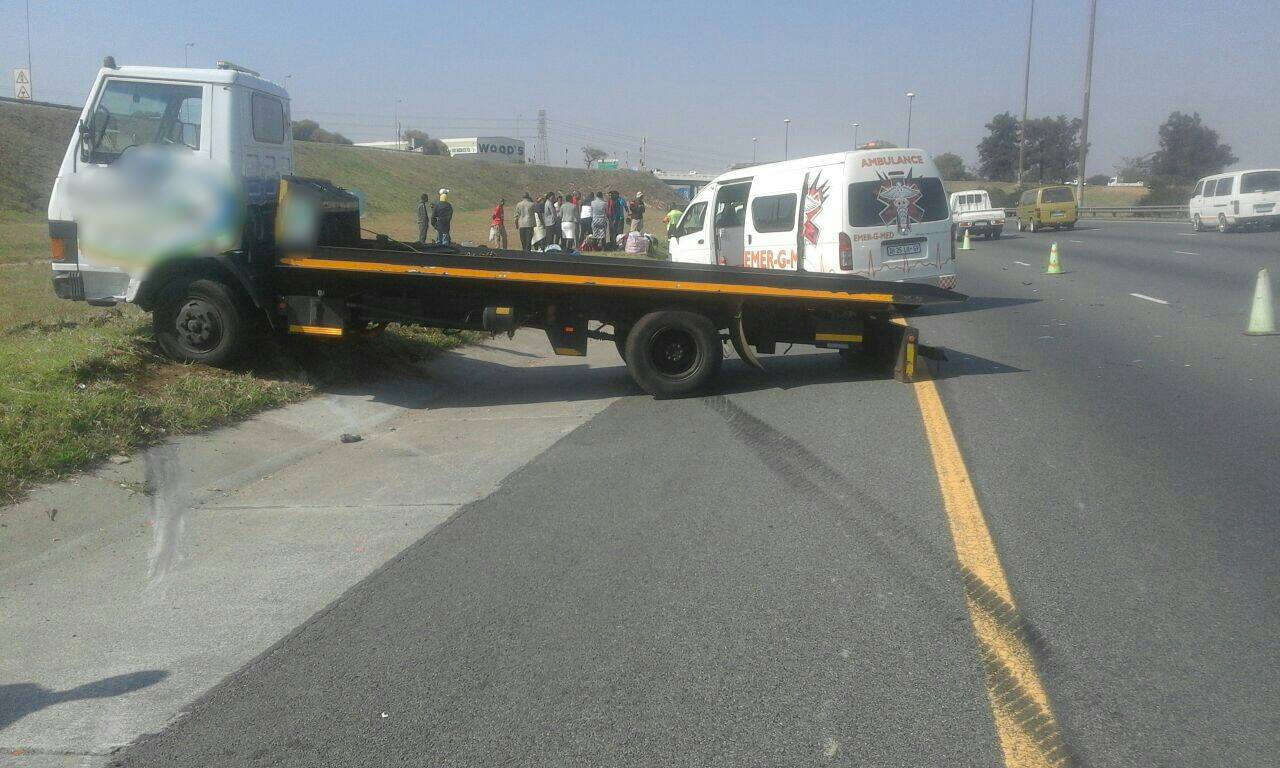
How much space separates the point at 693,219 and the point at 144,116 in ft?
31.9

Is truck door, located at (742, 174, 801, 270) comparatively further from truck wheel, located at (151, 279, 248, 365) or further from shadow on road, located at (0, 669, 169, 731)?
shadow on road, located at (0, 669, 169, 731)

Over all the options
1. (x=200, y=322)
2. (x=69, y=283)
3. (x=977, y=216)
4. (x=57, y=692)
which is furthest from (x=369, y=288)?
(x=977, y=216)

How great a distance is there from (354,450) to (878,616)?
16.8 ft

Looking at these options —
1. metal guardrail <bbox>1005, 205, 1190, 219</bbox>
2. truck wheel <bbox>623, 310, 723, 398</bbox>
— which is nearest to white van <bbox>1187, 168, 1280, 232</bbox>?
metal guardrail <bbox>1005, 205, 1190, 219</bbox>

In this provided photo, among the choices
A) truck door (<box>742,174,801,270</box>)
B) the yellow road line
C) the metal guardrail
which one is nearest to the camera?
the yellow road line

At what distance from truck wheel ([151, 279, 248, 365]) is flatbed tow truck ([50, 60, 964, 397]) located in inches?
0.5

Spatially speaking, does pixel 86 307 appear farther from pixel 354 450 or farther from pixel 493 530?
pixel 493 530

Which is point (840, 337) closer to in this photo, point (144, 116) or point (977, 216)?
point (144, 116)

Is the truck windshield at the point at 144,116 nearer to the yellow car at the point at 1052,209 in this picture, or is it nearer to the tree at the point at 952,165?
the yellow car at the point at 1052,209

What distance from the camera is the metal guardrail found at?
177 ft

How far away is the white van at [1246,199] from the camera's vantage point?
107 feet

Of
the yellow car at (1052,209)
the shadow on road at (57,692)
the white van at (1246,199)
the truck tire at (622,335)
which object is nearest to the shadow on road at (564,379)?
the truck tire at (622,335)

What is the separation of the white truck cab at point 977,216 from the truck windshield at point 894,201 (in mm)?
24400

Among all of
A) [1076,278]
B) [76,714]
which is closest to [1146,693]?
[76,714]
